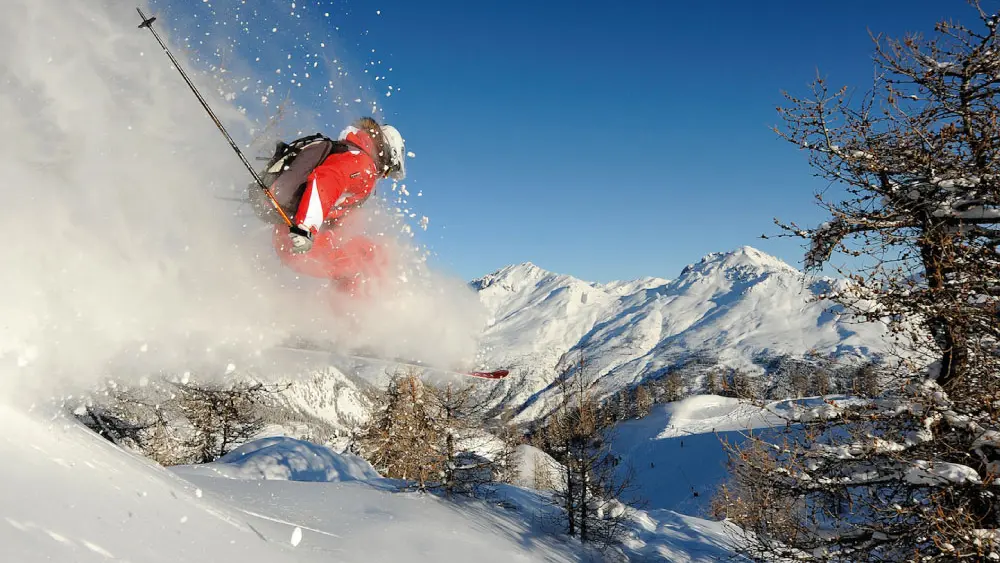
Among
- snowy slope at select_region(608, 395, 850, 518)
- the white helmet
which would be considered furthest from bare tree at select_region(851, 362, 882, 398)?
snowy slope at select_region(608, 395, 850, 518)

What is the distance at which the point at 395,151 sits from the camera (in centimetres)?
780

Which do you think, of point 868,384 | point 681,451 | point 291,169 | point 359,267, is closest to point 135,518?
point 291,169

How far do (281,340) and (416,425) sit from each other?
347 inches

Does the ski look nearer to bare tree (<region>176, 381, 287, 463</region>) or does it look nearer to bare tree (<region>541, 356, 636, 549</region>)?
bare tree (<region>541, 356, 636, 549</region>)

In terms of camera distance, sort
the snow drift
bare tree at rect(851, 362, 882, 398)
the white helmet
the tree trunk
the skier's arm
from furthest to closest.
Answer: the snow drift < the white helmet < the skier's arm < bare tree at rect(851, 362, 882, 398) < the tree trunk

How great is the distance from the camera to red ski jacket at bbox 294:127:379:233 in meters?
6.51

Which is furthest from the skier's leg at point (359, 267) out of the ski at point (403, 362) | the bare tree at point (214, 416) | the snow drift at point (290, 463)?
the bare tree at point (214, 416)

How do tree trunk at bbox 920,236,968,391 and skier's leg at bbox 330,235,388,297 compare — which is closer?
tree trunk at bbox 920,236,968,391

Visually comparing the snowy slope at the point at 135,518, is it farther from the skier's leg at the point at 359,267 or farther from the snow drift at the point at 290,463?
the snow drift at the point at 290,463

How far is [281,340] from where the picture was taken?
1038 cm

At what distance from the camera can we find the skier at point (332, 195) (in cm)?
663

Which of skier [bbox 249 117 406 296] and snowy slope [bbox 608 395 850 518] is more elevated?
skier [bbox 249 117 406 296]

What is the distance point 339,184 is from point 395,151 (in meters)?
1.25

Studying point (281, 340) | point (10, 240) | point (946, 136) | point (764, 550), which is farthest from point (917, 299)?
point (281, 340)
